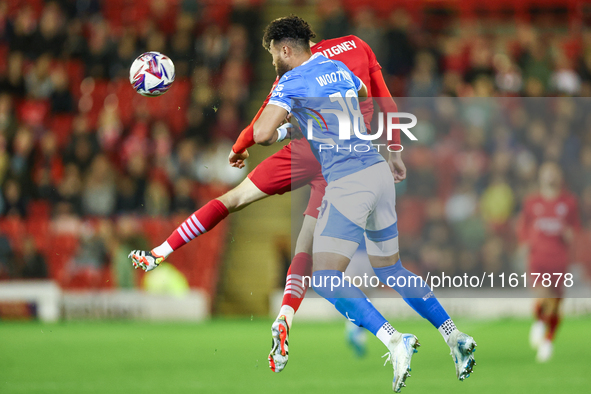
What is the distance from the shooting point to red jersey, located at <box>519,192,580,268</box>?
9.73 metres

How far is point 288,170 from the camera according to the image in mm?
5742

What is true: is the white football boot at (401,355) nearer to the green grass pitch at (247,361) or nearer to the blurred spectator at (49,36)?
the green grass pitch at (247,361)

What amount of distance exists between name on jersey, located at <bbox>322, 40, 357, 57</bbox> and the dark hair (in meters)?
0.46

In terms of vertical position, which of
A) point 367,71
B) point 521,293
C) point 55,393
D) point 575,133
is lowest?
point 521,293

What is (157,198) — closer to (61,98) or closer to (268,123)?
(61,98)

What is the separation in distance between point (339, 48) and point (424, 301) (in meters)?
1.91

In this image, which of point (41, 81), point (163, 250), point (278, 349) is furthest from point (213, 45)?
point (278, 349)

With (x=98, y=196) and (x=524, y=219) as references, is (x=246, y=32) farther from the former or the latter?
(x=524, y=219)

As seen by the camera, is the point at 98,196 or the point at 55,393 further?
the point at 98,196

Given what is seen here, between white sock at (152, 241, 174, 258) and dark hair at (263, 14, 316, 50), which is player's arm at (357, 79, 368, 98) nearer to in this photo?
dark hair at (263, 14, 316, 50)

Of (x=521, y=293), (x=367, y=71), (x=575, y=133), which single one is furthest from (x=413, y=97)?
(x=367, y=71)

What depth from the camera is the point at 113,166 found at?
1334cm

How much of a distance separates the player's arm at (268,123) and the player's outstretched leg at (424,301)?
42.0 inches

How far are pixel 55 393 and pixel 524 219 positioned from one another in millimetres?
5991
